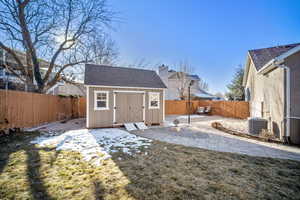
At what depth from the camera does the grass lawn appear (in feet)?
7.80

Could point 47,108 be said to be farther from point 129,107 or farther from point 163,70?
point 163,70

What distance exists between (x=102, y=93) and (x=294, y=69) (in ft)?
30.3

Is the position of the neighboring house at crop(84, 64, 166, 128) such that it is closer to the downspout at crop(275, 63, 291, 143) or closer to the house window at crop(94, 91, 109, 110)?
the house window at crop(94, 91, 109, 110)

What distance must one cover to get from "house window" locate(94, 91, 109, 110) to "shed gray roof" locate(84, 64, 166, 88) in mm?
601

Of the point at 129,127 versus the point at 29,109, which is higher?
the point at 29,109

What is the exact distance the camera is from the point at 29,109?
26.3ft

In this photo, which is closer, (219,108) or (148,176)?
(148,176)

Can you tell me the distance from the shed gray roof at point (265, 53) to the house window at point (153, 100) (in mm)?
7512

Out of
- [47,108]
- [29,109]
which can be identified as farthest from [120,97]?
[47,108]

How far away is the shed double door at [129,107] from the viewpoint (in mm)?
8761

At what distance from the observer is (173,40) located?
50.9 ft

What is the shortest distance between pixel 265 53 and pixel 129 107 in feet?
38.2

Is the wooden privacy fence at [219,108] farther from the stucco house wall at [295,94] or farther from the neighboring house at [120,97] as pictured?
the stucco house wall at [295,94]

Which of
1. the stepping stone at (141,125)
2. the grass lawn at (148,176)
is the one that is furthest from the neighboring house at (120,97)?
the grass lawn at (148,176)
